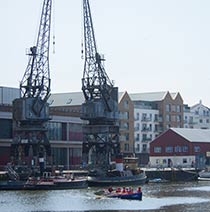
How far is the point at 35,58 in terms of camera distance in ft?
354

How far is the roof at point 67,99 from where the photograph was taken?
529ft

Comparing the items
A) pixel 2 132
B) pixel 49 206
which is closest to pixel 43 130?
pixel 2 132

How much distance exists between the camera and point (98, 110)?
10756 cm

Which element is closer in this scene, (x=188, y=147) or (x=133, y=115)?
(x=188, y=147)

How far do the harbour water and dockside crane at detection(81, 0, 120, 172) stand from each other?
21187 mm

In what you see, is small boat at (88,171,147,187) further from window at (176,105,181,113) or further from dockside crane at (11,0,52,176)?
window at (176,105,181,113)

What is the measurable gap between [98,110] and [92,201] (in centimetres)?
3679

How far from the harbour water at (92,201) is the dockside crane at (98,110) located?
21.2m

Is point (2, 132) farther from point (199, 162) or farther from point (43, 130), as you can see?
point (199, 162)

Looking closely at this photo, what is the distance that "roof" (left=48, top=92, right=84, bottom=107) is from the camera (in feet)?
529

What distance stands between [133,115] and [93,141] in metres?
57.4

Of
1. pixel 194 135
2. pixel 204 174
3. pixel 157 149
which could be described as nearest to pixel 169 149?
pixel 157 149

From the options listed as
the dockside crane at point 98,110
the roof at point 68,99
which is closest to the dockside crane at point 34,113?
the dockside crane at point 98,110

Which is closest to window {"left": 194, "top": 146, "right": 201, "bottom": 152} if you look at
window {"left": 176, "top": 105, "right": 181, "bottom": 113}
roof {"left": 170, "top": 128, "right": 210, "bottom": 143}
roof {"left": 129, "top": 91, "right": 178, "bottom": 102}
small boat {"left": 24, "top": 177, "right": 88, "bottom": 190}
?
roof {"left": 170, "top": 128, "right": 210, "bottom": 143}
